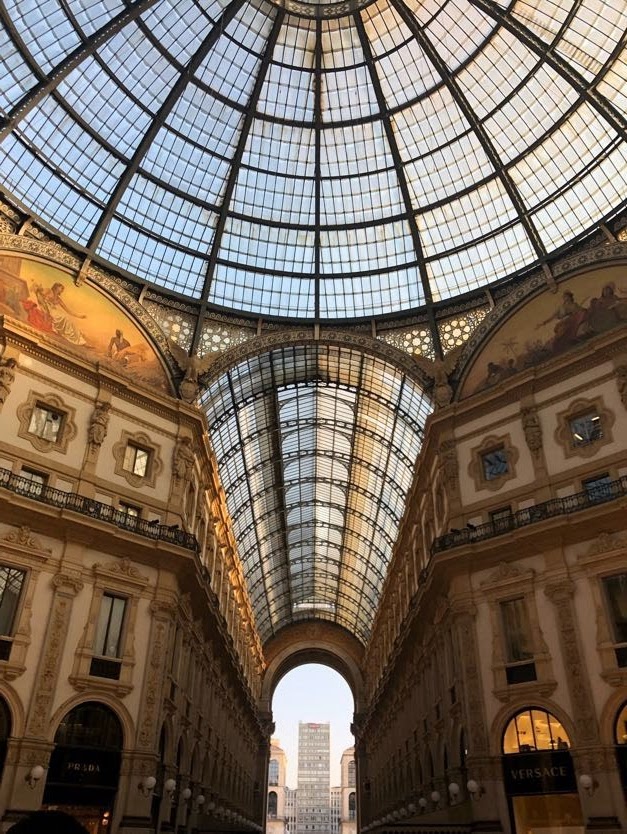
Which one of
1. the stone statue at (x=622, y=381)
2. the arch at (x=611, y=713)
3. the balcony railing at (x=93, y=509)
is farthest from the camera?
the stone statue at (x=622, y=381)

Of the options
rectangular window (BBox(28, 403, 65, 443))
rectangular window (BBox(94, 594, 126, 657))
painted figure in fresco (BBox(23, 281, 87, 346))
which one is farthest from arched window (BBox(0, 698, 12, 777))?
painted figure in fresco (BBox(23, 281, 87, 346))

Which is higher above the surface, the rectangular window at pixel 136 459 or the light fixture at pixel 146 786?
the rectangular window at pixel 136 459

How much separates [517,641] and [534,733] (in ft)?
10.8

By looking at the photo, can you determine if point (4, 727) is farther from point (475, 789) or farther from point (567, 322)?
point (567, 322)

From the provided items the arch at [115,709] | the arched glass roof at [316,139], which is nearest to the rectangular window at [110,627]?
the arch at [115,709]

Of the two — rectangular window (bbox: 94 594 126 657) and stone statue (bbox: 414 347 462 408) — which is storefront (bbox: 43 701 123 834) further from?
stone statue (bbox: 414 347 462 408)

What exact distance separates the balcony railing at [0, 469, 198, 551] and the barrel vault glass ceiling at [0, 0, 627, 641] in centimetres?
1188

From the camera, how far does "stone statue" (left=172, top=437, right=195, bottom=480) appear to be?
3180cm

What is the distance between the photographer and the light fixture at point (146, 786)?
2386 cm

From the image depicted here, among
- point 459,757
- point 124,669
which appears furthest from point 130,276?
point 459,757

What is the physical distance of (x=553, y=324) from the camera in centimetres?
3094

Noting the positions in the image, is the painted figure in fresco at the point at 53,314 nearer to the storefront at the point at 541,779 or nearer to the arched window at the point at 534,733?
the arched window at the point at 534,733

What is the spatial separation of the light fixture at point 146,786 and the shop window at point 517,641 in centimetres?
1371

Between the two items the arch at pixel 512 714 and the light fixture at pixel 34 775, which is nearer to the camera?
the light fixture at pixel 34 775
